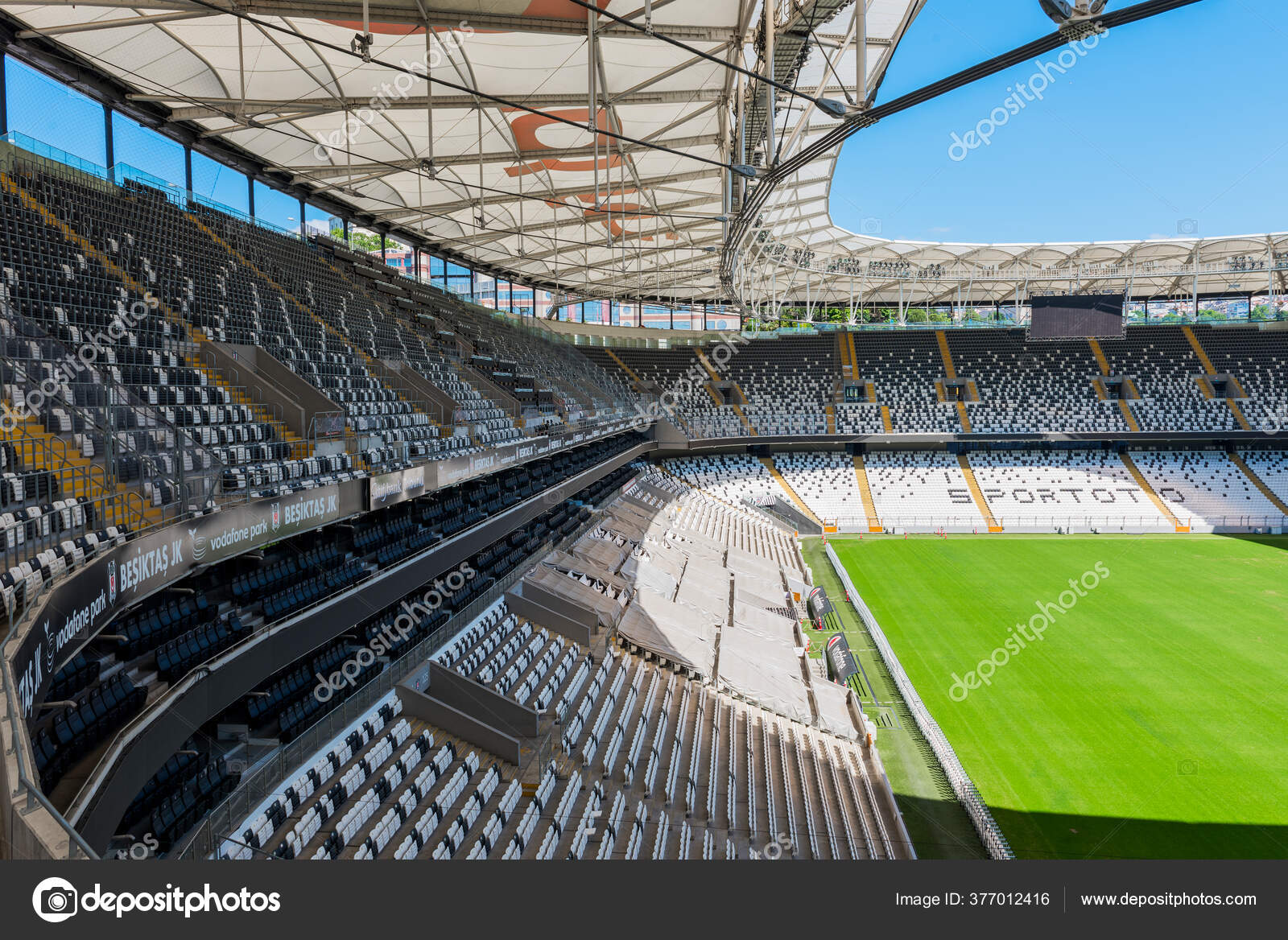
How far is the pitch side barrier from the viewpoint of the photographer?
11570mm

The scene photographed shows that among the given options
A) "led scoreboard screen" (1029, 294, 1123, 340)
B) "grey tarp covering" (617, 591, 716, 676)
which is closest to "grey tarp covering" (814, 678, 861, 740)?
"grey tarp covering" (617, 591, 716, 676)

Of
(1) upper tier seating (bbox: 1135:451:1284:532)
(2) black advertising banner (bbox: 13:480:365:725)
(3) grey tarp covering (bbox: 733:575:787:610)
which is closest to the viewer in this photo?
(2) black advertising banner (bbox: 13:480:365:725)

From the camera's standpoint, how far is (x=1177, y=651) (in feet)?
67.3

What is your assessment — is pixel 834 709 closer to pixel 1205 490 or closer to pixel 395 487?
pixel 395 487

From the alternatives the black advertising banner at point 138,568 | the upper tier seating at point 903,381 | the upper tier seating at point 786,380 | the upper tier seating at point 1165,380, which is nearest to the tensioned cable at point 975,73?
the black advertising banner at point 138,568

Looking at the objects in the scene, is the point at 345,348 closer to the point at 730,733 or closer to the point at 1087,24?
the point at 730,733

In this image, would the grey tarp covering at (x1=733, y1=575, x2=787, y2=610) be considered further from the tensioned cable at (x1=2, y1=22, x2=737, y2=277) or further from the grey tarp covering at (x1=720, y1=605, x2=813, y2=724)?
the tensioned cable at (x1=2, y1=22, x2=737, y2=277)

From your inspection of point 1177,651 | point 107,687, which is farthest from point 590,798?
point 1177,651

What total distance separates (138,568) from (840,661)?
49.4ft

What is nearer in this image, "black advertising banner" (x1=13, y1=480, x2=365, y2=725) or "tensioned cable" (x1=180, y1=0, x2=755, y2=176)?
"black advertising banner" (x1=13, y1=480, x2=365, y2=725)

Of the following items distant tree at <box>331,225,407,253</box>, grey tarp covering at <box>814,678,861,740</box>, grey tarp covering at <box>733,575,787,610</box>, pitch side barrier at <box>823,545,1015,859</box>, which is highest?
distant tree at <box>331,225,407,253</box>

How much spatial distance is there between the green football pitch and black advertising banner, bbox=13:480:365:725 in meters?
9.03

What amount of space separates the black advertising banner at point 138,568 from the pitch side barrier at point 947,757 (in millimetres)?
10250

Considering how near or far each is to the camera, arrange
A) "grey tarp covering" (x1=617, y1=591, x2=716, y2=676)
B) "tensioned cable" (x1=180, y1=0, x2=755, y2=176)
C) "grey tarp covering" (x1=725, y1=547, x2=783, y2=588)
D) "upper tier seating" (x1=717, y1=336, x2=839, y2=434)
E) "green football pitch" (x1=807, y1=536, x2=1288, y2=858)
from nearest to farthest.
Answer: "tensioned cable" (x1=180, y1=0, x2=755, y2=176), "green football pitch" (x1=807, y1=536, x2=1288, y2=858), "grey tarp covering" (x1=617, y1=591, x2=716, y2=676), "grey tarp covering" (x1=725, y1=547, x2=783, y2=588), "upper tier seating" (x1=717, y1=336, x2=839, y2=434)
